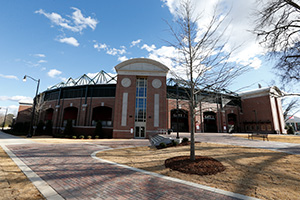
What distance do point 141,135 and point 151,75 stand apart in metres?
11.9

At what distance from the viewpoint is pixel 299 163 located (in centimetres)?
675

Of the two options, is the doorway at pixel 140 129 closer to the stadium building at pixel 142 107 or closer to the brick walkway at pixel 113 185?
the stadium building at pixel 142 107

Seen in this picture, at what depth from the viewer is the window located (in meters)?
27.7

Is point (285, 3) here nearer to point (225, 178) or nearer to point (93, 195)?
point (225, 178)

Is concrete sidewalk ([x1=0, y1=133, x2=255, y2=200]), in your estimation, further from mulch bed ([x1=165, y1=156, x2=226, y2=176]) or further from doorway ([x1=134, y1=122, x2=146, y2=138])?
doorway ([x1=134, y1=122, x2=146, y2=138])

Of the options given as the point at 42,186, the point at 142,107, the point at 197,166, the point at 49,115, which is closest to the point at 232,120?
the point at 142,107

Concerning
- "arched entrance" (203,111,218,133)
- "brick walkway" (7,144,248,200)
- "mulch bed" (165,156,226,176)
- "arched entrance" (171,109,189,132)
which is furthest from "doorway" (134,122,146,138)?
"arched entrance" (203,111,218,133)

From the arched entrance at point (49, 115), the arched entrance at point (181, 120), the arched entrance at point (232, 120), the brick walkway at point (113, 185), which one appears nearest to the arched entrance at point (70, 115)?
the arched entrance at point (49, 115)

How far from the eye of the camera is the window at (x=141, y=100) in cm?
2766

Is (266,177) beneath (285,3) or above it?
beneath

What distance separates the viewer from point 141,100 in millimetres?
28375

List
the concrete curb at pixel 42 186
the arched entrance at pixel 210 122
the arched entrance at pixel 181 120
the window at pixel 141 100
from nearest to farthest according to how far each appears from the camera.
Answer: the concrete curb at pixel 42 186 < the window at pixel 141 100 < the arched entrance at pixel 181 120 < the arched entrance at pixel 210 122

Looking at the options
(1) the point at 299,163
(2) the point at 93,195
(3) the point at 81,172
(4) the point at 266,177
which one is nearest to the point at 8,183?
(3) the point at 81,172

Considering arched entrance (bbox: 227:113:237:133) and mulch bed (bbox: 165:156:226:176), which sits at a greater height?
arched entrance (bbox: 227:113:237:133)
